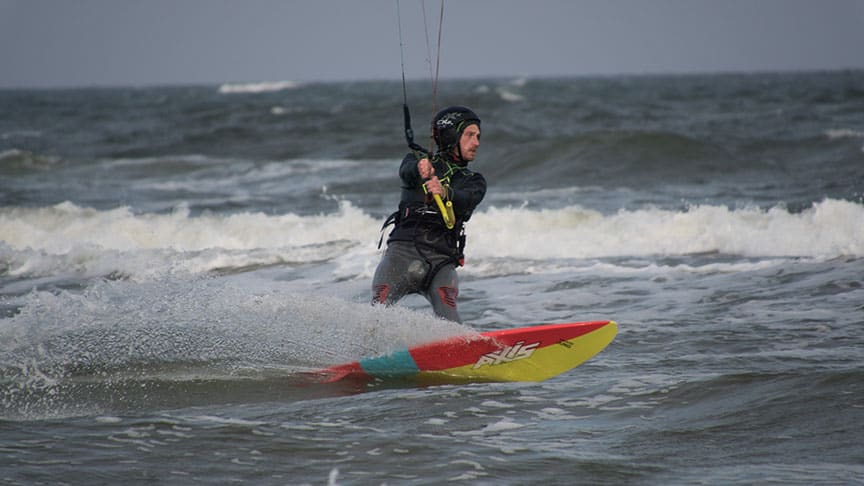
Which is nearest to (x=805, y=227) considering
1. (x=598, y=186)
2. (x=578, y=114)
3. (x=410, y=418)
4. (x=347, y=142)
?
(x=598, y=186)

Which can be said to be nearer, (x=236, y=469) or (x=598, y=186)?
(x=236, y=469)

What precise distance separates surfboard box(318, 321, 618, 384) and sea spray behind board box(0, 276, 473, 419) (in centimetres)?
10

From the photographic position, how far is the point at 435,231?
6422 mm

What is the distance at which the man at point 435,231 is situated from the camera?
20.5 feet

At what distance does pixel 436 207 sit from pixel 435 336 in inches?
34.1

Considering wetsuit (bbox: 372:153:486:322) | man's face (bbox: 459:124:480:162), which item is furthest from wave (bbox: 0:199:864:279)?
man's face (bbox: 459:124:480:162)

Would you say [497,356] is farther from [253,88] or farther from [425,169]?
[253,88]

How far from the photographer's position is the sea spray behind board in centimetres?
646

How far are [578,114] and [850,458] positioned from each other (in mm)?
31484

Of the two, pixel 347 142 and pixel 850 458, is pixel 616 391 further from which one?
pixel 347 142

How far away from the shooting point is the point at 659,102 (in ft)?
152

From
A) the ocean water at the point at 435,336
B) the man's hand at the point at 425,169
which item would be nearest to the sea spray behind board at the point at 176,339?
the ocean water at the point at 435,336

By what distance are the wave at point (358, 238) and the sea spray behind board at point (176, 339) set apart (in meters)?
4.35

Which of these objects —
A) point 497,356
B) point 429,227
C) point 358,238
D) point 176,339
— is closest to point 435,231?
point 429,227
